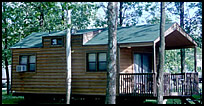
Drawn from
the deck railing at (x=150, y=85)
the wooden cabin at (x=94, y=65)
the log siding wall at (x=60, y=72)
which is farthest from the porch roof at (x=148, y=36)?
the deck railing at (x=150, y=85)

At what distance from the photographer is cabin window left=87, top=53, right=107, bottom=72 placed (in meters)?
13.6

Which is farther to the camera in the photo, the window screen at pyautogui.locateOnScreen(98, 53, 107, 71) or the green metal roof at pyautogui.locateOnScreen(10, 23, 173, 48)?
the window screen at pyautogui.locateOnScreen(98, 53, 107, 71)

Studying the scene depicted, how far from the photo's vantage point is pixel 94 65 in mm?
13797

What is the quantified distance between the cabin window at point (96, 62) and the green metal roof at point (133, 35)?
0.58m

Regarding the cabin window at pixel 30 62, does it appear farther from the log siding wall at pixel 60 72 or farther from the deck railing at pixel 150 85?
the deck railing at pixel 150 85

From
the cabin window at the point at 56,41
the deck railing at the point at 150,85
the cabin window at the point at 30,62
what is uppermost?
the cabin window at the point at 56,41

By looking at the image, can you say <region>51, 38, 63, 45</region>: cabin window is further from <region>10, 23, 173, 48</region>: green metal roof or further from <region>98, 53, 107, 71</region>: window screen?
<region>98, 53, 107, 71</region>: window screen

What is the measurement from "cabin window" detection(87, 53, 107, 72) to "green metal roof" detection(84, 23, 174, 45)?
583mm

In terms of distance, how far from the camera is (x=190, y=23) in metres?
22.4

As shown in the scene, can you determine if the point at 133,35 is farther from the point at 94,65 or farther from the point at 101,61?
the point at 94,65

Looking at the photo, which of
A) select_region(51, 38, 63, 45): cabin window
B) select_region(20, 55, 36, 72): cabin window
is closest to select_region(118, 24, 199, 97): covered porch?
select_region(51, 38, 63, 45): cabin window

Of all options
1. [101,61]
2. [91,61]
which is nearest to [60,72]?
[91,61]

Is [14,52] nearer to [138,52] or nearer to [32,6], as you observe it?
[138,52]

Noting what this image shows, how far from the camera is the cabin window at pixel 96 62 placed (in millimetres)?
13562
